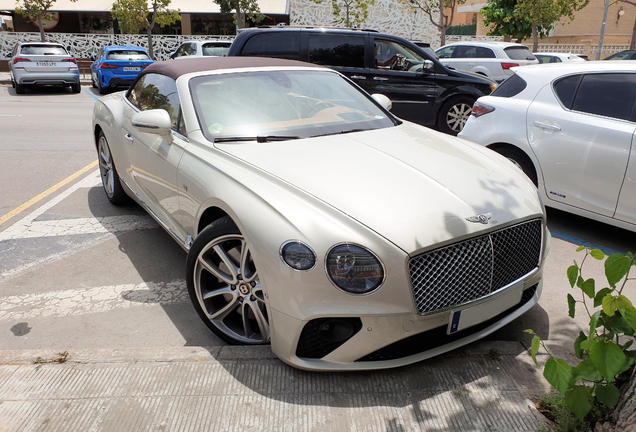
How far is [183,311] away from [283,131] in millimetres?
1403

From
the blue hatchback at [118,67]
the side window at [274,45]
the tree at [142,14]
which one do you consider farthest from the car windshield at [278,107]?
the tree at [142,14]

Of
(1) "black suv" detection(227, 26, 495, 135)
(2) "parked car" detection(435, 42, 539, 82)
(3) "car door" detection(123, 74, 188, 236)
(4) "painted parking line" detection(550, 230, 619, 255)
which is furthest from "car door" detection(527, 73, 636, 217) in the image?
(2) "parked car" detection(435, 42, 539, 82)

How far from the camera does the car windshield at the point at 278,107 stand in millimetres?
3602

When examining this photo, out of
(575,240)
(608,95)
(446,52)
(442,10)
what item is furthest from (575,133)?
(442,10)

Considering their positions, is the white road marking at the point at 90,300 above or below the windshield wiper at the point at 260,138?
below

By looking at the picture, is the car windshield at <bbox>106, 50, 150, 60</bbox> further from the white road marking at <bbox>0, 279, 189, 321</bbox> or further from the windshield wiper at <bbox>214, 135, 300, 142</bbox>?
the windshield wiper at <bbox>214, 135, 300, 142</bbox>

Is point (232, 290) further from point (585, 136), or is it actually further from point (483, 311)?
point (585, 136)

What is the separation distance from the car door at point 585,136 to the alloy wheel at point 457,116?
4.14 m

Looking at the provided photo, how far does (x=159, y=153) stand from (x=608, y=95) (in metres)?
3.80

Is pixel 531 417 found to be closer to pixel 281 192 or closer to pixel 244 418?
pixel 244 418

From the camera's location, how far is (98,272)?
13.7 ft

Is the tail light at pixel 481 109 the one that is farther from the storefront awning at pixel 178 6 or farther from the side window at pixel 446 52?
the storefront awning at pixel 178 6

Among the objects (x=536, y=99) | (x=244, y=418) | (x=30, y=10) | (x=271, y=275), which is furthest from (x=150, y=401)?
(x=30, y=10)

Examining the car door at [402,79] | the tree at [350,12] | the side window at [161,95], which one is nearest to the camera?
the side window at [161,95]
